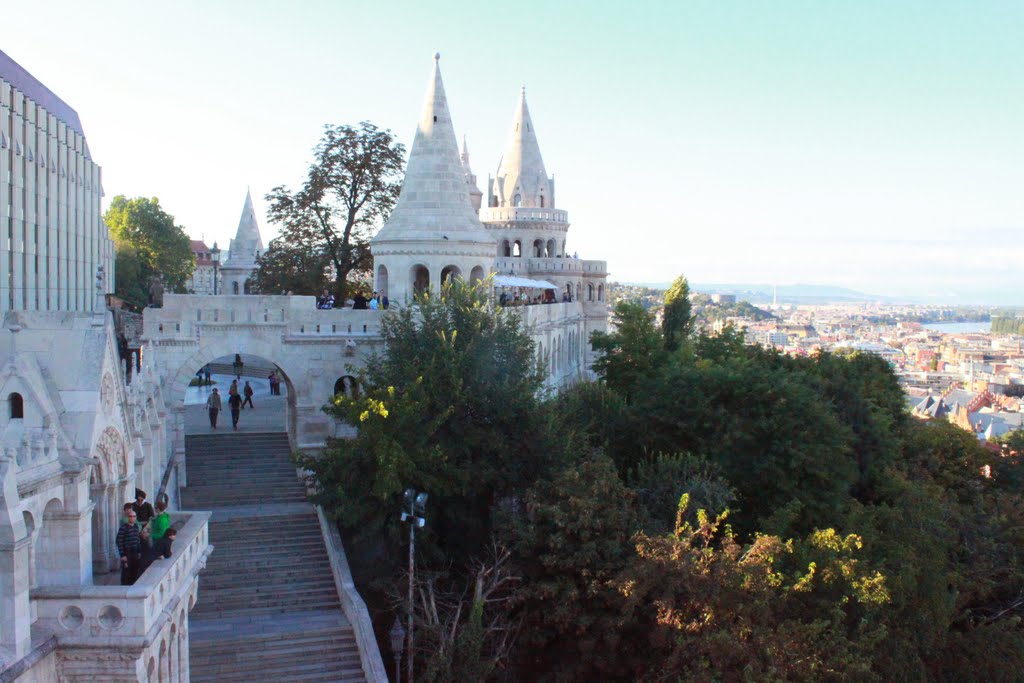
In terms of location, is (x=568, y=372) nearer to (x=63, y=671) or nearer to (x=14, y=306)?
(x=14, y=306)

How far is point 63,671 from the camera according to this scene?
11.2 metres

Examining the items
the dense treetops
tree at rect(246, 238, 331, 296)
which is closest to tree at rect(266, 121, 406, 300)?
tree at rect(246, 238, 331, 296)

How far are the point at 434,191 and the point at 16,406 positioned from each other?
17.4 m

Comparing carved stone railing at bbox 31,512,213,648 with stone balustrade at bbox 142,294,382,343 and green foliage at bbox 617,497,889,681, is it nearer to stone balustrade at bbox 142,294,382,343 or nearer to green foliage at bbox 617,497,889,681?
green foliage at bbox 617,497,889,681

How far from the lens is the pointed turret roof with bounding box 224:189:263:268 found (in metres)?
51.8

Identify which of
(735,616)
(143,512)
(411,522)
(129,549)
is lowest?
(735,616)

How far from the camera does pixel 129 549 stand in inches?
482

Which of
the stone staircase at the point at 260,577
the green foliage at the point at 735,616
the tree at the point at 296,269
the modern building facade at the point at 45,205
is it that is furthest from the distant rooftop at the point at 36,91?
the green foliage at the point at 735,616

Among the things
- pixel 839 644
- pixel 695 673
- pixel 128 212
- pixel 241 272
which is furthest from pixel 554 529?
pixel 128 212

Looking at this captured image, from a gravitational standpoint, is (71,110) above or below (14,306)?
above

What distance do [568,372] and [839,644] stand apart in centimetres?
2646

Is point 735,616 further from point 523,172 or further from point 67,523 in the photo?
point 523,172

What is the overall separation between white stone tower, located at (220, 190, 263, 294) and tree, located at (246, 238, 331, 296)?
15599mm

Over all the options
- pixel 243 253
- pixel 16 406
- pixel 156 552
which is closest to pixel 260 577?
pixel 156 552
